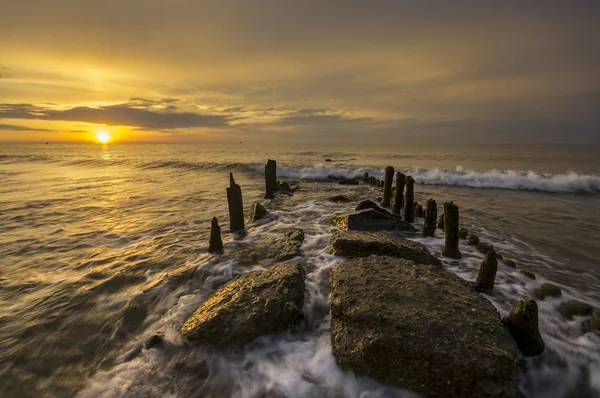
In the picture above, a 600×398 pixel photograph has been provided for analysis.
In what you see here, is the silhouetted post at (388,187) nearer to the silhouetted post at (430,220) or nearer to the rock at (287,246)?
the silhouetted post at (430,220)

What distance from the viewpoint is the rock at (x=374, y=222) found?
9641 mm

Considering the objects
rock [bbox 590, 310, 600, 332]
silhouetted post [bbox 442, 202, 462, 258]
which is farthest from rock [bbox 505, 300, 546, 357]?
silhouetted post [bbox 442, 202, 462, 258]

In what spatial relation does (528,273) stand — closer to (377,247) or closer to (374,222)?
(377,247)

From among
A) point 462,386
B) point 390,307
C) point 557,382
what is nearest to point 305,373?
point 390,307

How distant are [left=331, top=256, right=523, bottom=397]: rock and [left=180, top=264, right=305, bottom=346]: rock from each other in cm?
78

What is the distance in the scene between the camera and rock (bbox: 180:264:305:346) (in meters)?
4.56

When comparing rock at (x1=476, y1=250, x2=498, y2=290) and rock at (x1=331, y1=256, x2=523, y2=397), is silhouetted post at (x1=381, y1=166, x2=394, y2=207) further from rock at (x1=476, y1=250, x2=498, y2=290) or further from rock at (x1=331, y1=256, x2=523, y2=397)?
rock at (x1=331, y1=256, x2=523, y2=397)

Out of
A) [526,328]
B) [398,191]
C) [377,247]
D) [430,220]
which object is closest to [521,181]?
[398,191]

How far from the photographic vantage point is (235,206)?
10078mm

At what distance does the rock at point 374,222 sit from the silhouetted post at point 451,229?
2043 mm

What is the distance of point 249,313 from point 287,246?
3912 mm

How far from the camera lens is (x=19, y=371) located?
167 inches

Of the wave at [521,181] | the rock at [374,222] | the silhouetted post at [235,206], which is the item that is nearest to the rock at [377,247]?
the rock at [374,222]

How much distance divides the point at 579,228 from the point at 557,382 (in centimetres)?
1026
